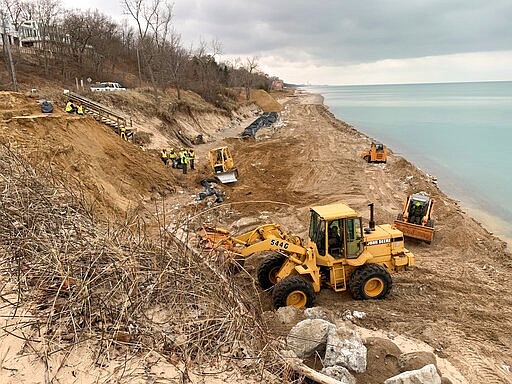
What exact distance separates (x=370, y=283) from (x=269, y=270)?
217 cm

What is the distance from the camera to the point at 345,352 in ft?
20.8

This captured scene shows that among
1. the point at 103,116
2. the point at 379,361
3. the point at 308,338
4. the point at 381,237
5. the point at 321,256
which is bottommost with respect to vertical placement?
the point at 379,361

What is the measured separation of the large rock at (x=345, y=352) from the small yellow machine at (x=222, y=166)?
1454 centimetres

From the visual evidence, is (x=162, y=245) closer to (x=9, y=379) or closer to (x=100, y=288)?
(x=100, y=288)

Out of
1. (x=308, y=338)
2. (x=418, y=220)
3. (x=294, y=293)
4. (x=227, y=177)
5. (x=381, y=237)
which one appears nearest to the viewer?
(x=308, y=338)

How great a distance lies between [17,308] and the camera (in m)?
4.73

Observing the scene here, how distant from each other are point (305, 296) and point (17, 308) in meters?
5.39

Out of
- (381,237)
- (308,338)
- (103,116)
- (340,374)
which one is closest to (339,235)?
(381,237)

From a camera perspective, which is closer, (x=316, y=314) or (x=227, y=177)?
(x=316, y=314)

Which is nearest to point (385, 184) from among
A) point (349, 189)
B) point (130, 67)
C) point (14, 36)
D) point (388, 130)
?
point (349, 189)

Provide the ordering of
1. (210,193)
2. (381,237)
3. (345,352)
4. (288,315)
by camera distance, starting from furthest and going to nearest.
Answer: (210,193), (381,237), (288,315), (345,352)

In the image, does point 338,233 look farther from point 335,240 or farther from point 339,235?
point 335,240

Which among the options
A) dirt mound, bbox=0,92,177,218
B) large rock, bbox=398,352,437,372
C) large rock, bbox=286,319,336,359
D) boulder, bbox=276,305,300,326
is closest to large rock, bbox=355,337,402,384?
large rock, bbox=398,352,437,372

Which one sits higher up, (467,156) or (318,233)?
(318,233)
